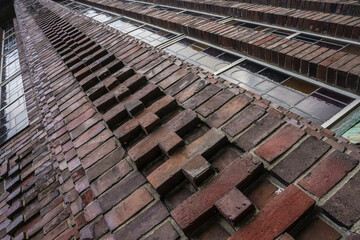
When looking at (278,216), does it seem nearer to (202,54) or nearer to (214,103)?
(214,103)

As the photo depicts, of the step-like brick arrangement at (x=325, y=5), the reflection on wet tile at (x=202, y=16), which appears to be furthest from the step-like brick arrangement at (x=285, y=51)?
the reflection on wet tile at (x=202, y=16)

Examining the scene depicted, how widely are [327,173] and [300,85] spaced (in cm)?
187

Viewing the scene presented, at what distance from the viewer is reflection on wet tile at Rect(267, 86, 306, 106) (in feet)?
8.04

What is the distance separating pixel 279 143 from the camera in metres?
1.13

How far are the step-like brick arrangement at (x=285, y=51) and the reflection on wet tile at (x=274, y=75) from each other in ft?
0.31

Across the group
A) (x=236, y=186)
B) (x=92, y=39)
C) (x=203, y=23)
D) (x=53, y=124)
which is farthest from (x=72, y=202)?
(x=203, y=23)

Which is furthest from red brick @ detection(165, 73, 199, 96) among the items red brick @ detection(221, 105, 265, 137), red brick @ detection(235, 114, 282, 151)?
red brick @ detection(235, 114, 282, 151)

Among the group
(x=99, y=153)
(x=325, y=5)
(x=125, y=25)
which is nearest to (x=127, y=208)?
(x=99, y=153)

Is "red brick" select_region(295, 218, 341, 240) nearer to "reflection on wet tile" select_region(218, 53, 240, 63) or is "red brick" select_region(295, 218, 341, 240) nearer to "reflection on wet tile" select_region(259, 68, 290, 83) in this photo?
"reflection on wet tile" select_region(259, 68, 290, 83)

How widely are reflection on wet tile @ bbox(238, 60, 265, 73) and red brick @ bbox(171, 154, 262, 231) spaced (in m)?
2.21

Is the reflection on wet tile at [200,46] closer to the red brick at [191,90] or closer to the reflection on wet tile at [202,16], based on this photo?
the reflection on wet tile at [202,16]

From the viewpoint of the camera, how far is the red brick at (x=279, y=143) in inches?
43.2

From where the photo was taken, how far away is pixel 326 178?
960 mm

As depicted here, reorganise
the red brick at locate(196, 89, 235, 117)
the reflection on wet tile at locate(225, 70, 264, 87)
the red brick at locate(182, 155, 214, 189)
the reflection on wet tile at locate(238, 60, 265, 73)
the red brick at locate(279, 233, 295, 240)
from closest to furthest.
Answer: the red brick at locate(279, 233, 295, 240), the red brick at locate(182, 155, 214, 189), the red brick at locate(196, 89, 235, 117), the reflection on wet tile at locate(225, 70, 264, 87), the reflection on wet tile at locate(238, 60, 265, 73)
